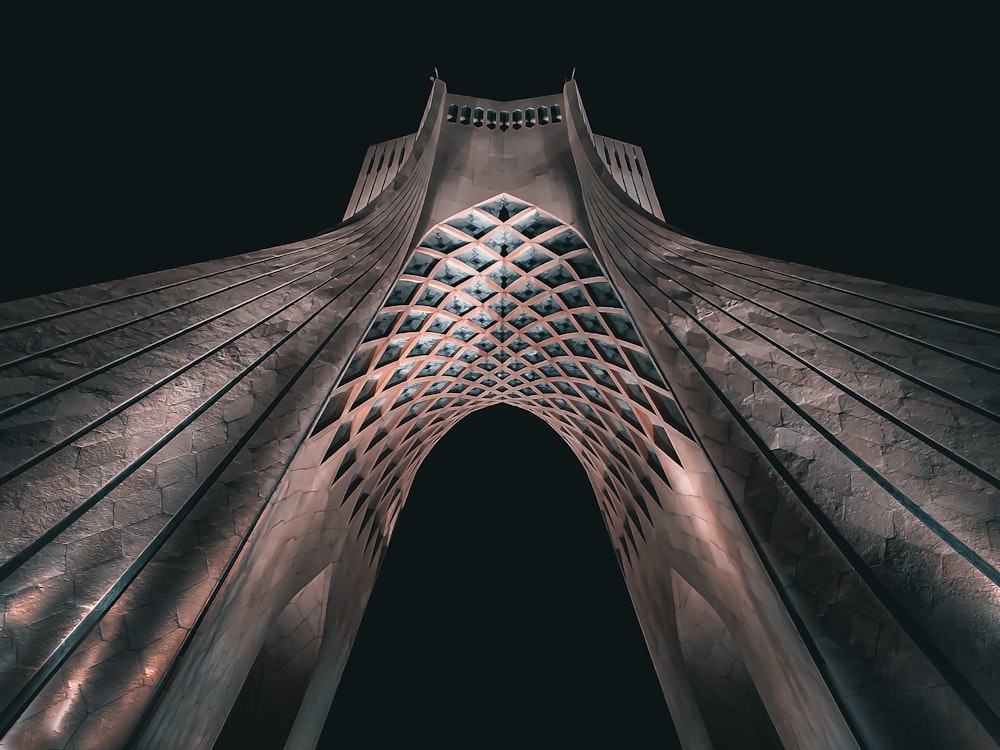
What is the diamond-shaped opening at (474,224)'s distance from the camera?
809cm

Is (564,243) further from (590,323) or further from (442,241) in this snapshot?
(442,241)

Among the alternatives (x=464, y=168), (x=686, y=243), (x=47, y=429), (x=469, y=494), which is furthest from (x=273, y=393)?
(x=469, y=494)

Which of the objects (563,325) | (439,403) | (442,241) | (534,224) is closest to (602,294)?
(563,325)

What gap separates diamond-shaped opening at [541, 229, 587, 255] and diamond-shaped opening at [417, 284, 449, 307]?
1864 millimetres

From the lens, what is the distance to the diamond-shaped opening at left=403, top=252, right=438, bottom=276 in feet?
25.2

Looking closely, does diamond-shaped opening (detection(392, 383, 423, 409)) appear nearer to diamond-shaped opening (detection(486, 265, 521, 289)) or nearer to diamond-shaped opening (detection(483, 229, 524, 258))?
diamond-shaped opening (detection(486, 265, 521, 289))

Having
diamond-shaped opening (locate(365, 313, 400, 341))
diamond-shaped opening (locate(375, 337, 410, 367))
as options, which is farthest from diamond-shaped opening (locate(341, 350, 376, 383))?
diamond-shaped opening (locate(375, 337, 410, 367))

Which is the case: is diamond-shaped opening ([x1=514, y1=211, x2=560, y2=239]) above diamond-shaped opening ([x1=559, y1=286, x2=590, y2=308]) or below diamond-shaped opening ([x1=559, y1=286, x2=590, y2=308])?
above

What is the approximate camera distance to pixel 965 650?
8.00ft

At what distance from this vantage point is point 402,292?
764 centimetres

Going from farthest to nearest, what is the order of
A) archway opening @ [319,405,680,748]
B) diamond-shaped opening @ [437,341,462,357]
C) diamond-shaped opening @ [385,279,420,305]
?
archway opening @ [319,405,680,748] → diamond-shaped opening @ [437,341,462,357] → diamond-shaped opening @ [385,279,420,305]

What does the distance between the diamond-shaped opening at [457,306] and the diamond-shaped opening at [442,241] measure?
0.87 metres

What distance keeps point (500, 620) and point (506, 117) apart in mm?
16708

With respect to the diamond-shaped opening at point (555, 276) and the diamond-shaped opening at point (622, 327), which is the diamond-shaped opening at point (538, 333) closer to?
the diamond-shaped opening at point (555, 276)
